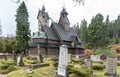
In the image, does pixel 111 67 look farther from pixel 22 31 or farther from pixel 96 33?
pixel 96 33

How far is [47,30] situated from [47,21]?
38.6ft

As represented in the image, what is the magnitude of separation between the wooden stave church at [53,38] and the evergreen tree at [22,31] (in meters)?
1.59

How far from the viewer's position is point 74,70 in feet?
62.1

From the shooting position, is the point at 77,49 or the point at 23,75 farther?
the point at 77,49

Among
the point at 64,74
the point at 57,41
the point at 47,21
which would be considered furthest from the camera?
the point at 47,21

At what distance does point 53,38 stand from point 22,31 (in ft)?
25.7

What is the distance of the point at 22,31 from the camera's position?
58.8m

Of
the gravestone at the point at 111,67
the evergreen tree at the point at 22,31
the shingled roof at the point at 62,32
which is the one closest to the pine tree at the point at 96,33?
the shingled roof at the point at 62,32

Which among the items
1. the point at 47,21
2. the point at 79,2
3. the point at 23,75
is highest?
the point at 47,21

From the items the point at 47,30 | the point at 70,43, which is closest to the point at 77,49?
the point at 70,43

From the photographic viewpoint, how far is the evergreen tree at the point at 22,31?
5817cm

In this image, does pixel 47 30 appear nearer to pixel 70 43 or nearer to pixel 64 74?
pixel 70 43

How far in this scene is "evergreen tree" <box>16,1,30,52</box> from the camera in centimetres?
5817

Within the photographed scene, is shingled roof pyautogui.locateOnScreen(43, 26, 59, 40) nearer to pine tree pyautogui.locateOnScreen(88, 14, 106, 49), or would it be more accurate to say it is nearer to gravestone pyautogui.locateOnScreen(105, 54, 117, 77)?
pine tree pyautogui.locateOnScreen(88, 14, 106, 49)
